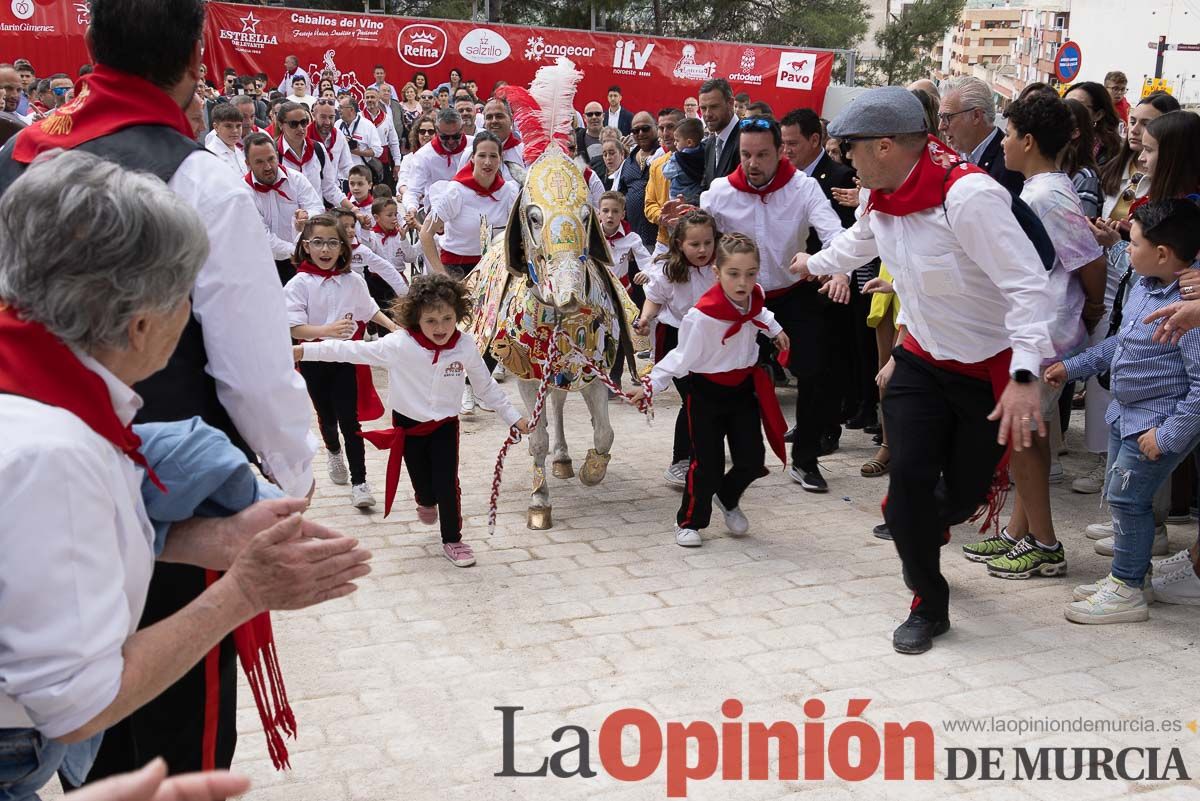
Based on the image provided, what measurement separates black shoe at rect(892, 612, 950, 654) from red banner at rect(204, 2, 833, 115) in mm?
16783

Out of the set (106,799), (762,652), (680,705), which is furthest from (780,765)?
(106,799)

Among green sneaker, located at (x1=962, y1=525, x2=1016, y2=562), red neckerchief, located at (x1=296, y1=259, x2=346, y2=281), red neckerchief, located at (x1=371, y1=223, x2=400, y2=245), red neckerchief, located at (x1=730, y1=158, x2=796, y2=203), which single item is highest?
red neckerchief, located at (x1=730, y1=158, x2=796, y2=203)

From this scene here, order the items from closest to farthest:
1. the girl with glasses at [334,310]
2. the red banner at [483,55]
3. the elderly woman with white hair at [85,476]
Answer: the elderly woman with white hair at [85,476] < the girl with glasses at [334,310] < the red banner at [483,55]

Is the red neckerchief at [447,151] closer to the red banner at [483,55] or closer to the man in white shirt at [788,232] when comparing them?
the man in white shirt at [788,232]

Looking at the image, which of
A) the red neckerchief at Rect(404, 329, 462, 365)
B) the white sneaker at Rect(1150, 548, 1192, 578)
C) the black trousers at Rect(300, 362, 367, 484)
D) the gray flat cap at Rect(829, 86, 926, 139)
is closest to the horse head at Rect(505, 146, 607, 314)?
the red neckerchief at Rect(404, 329, 462, 365)

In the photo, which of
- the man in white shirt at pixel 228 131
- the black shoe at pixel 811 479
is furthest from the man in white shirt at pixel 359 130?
the black shoe at pixel 811 479

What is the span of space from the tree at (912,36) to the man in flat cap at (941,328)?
38.7 m

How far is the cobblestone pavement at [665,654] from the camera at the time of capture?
3811mm

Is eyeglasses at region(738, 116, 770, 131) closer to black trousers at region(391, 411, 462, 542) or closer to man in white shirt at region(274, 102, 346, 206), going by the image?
black trousers at region(391, 411, 462, 542)

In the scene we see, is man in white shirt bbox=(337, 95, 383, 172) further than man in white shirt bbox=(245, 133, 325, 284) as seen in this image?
Yes

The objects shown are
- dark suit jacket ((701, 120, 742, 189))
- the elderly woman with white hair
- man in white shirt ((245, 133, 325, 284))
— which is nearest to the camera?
the elderly woman with white hair

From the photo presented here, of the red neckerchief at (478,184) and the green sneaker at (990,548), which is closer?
the green sneaker at (990,548)

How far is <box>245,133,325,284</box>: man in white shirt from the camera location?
8.32 m

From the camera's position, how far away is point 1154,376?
488 cm
